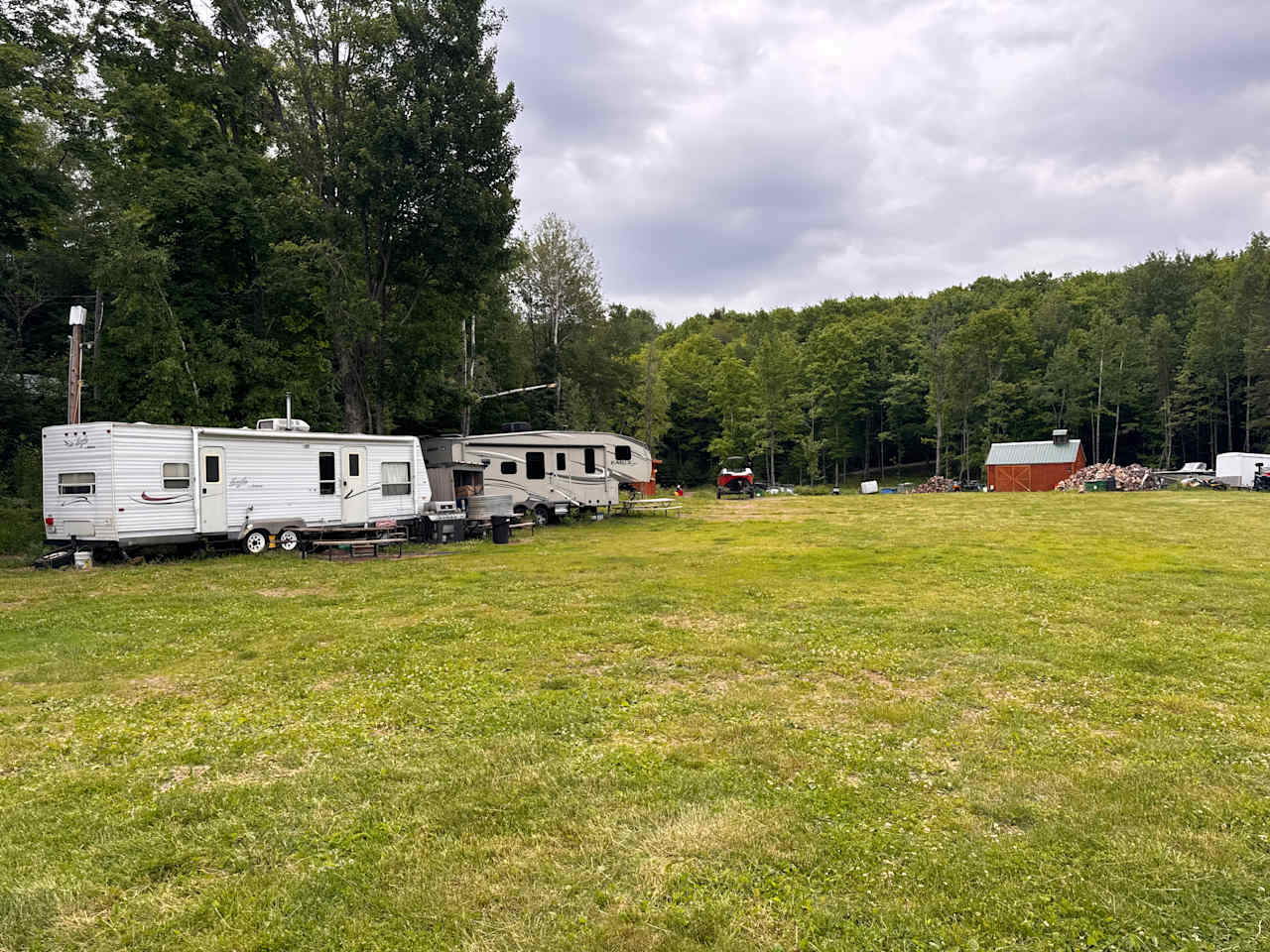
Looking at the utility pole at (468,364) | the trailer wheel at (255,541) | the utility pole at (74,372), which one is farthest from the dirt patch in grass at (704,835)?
the utility pole at (468,364)

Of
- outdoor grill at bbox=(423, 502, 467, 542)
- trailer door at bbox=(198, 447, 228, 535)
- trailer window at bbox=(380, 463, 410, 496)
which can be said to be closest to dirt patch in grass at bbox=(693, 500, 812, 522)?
outdoor grill at bbox=(423, 502, 467, 542)

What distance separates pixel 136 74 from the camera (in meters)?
21.8

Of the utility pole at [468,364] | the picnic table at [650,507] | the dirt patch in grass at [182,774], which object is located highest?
the utility pole at [468,364]

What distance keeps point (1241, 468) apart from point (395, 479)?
46.2 meters

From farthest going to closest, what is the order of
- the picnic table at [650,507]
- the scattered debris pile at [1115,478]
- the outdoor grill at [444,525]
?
the scattered debris pile at [1115,478] < the picnic table at [650,507] < the outdoor grill at [444,525]

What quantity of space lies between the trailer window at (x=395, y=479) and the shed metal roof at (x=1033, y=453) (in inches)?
1650

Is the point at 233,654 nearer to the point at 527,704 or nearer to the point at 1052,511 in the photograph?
the point at 527,704

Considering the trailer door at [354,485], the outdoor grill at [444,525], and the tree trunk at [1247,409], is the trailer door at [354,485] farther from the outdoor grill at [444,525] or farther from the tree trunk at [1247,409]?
the tree trunk at [1247,409]

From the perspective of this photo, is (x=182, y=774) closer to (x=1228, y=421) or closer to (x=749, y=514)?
(x=749, y=514)

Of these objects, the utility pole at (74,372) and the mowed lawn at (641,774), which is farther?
the utility pole at (74,372)

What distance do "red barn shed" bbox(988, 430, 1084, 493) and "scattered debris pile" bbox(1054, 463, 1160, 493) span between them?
27.1 inches

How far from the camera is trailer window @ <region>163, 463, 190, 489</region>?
15.1 m

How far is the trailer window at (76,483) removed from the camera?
14.3 meters

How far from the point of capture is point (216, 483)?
16.0 meters
